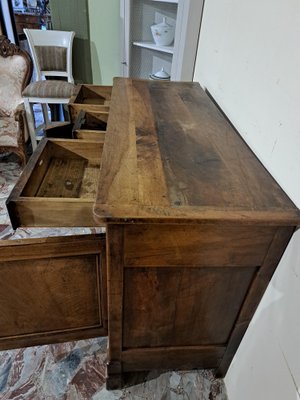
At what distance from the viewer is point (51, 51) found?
2623mm

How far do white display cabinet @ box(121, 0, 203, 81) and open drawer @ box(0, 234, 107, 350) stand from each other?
1.32 metres

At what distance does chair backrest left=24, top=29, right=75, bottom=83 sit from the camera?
2582mm

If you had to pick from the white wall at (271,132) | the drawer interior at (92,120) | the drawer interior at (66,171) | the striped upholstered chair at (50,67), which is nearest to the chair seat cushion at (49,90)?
the striped upholstered chair at (50,67)

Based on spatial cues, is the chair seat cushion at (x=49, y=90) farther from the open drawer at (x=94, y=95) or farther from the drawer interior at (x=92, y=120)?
the drawer interior at (x=92, y=120)

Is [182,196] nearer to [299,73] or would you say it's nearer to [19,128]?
[299,73]

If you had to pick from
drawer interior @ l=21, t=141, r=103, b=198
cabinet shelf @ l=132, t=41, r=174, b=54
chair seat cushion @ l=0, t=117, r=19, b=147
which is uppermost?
cabinet shelf @ l=132, t=41, r=174, b=54

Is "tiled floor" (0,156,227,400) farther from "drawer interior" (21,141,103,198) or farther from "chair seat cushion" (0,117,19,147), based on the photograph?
"chair seat cushion" (0,117,19,147)

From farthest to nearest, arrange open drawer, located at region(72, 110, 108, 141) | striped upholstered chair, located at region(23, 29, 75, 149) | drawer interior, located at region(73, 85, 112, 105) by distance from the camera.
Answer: striped upholstered chair, located at region(23, 29, 75, 149) → drawer interior, located at region(73, 85, 112, 105) → open drawer, located at region(72, 110, 108, 141)

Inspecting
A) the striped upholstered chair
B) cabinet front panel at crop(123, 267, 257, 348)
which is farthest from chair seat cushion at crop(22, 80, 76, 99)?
cabinet front panel at crop(123, 267, 257, 348)

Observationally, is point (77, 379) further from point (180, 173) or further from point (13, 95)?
point (13, 95)

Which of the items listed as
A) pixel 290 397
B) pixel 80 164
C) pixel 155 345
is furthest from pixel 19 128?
pixel 290 397

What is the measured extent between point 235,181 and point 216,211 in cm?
15

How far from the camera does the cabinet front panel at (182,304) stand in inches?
31.1

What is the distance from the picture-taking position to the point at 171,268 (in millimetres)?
766
